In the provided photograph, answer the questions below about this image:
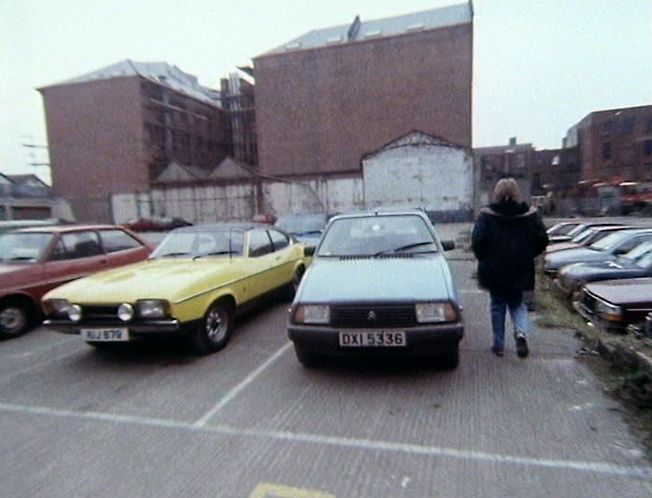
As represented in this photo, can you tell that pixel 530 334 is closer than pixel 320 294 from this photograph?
No

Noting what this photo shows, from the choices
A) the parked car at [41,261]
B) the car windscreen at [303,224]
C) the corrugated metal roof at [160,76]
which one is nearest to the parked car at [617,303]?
the car windscreen at [303,224]

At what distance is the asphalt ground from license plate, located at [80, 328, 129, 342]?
400mm

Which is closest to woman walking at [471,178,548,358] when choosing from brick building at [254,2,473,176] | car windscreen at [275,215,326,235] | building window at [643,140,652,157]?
car windscreen at [275,215,326,235]

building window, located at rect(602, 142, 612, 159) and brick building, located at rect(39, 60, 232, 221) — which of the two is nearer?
brick building, located at rect(39, 60, 232, 221)

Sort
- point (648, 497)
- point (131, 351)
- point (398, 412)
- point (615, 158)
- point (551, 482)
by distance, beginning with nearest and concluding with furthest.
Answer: point (648, 497), point (551, 482), point (398, 412), point (131, 351), point (615, 158)

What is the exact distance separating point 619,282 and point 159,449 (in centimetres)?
539

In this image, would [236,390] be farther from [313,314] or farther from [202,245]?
[202,245]

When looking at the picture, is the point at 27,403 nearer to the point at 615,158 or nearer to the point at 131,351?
the point at 131,351

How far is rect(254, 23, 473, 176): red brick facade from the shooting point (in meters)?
31.6

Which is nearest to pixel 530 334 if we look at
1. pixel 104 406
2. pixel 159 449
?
pixel 159 449

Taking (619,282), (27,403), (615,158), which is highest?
(615,158)

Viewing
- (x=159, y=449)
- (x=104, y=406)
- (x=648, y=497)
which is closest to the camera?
(x=648, y=497)

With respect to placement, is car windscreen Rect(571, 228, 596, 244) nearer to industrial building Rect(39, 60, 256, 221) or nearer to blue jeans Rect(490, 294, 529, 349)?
blue jeans Rect(490, 294, 529, 349)

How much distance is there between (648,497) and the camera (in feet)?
6.68
